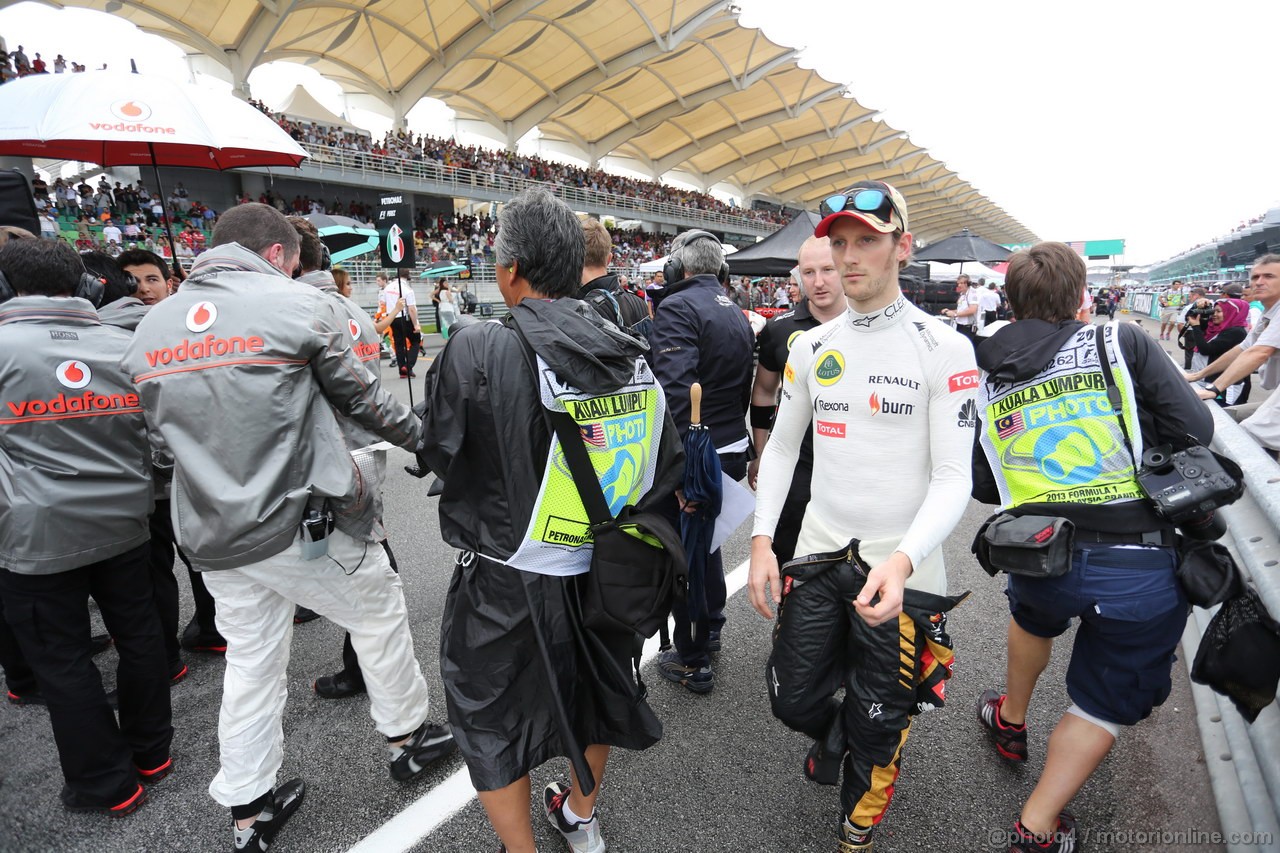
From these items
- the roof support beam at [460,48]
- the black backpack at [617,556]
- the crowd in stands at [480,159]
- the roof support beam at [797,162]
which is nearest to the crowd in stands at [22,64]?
the crowd in stands at [480,159]

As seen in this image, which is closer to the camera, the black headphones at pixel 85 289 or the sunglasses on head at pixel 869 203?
the sunglasses on head at pixel 869 203

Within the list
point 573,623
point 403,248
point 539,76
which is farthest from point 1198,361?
point 539,76

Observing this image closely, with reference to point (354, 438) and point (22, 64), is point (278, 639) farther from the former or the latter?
point (22, 64)

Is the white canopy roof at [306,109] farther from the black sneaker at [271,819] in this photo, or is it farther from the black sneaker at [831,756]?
the black sneaker at [831,756]

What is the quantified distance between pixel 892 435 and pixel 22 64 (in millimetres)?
28996

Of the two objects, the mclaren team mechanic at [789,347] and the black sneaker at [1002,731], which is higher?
the mclaren team mechanic at [789,347]

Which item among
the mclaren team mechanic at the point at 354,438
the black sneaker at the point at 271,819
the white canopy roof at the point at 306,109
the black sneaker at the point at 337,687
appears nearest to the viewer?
the black sneaker at the point at 271,819

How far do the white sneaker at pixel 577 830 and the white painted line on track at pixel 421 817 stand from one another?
0.36m

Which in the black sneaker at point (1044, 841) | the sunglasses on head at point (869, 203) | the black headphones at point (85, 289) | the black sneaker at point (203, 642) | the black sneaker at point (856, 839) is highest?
the sunglasses on head at point (869, 203)

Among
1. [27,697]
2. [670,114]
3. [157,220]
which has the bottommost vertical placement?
[27,697]

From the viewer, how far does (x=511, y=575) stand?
5.65 feet

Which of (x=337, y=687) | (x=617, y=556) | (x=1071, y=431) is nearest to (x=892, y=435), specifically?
(x=1071, y=431)

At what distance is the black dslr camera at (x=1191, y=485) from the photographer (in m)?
1.73

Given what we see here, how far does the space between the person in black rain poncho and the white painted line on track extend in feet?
1.61
